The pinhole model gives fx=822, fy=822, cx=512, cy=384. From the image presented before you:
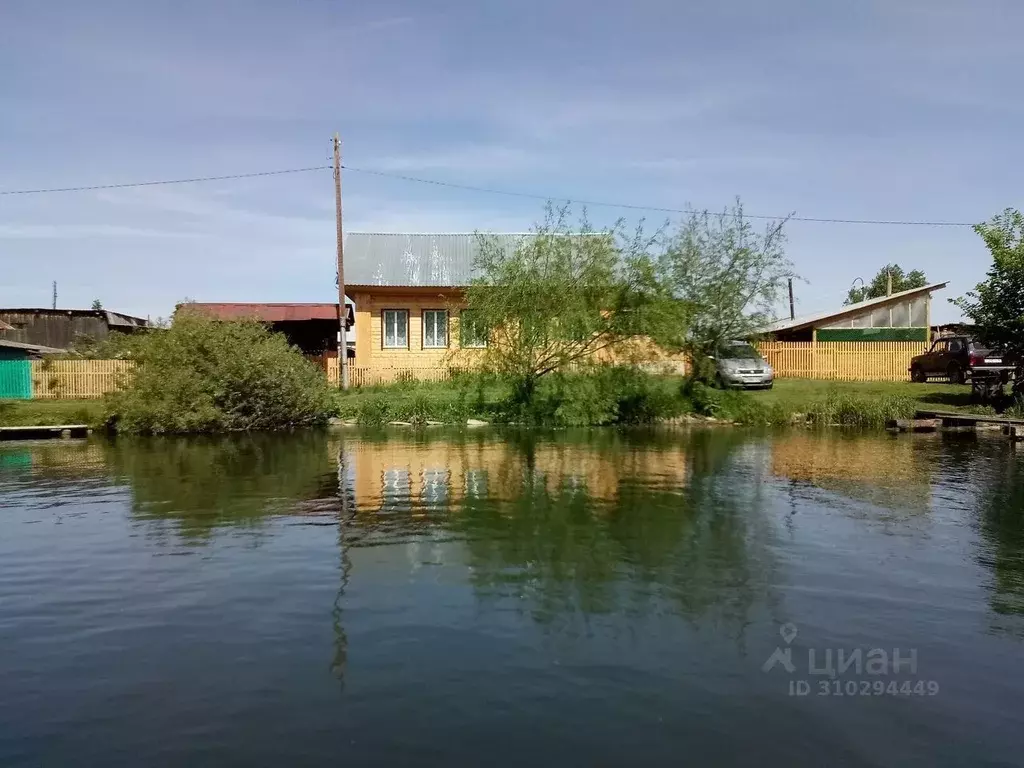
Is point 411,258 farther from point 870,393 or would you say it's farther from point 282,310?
point 870,393

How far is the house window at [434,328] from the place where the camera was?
39688 millimetres

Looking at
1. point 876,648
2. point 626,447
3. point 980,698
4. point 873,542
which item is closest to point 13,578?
point 876,648

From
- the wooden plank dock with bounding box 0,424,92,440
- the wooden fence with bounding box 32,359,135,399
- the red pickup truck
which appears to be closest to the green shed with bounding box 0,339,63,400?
the wooden fence with bounding box 32,359,135,399

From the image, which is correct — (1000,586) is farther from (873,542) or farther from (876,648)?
(876,648)

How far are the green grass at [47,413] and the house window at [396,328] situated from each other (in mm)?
12883

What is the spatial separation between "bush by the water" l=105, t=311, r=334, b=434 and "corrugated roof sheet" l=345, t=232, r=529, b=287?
1021 cm

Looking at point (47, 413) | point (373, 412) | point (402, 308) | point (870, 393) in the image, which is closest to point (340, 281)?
point (402, 308)

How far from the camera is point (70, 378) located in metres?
34.5

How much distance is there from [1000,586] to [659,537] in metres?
4.59

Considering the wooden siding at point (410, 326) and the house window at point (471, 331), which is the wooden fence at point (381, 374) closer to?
the wooden siding at point (410, 326)

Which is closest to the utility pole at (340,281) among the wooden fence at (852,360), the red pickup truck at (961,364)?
the wooden fence at (852,360)

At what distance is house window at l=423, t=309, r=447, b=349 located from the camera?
3969 centimetres

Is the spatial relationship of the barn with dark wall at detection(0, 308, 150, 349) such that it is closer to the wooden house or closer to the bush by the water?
the wooden house

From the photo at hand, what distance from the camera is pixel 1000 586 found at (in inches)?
413
